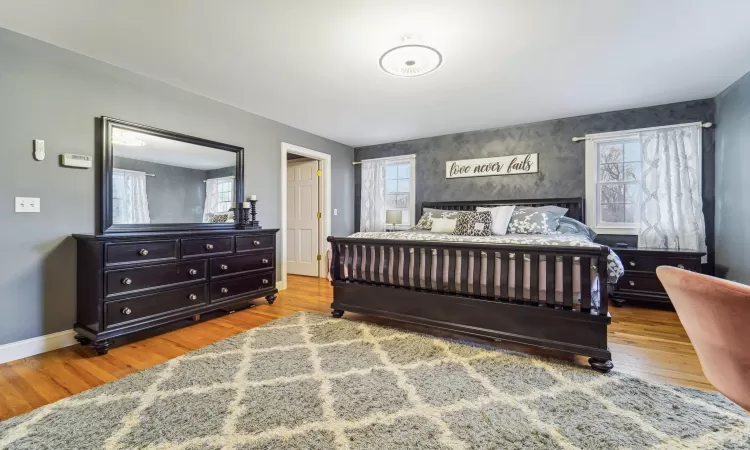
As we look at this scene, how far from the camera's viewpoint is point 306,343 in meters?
2.44

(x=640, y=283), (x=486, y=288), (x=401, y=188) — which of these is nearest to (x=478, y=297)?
(x=486, y=288)

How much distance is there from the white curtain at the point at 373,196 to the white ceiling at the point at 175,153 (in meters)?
2.38

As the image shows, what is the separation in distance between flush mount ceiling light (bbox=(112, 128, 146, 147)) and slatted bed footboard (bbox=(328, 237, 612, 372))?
6.54 feet

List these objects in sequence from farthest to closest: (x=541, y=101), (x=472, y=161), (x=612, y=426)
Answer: (x=472, y=161), (x=541, y=101), (x=612, y=426)

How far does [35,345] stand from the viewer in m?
2.28

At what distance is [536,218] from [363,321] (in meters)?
2.28

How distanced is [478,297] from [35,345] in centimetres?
332

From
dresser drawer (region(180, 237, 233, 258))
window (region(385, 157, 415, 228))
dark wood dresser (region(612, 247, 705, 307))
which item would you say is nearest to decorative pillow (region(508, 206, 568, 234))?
dark wood dresser (region(612, 247, 705, 307))

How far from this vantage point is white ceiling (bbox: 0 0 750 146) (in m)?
1.96

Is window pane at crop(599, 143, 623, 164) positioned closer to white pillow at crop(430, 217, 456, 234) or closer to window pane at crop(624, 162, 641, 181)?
window pane at crop(624, 162, 641, 181)

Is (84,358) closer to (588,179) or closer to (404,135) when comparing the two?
(404,135)

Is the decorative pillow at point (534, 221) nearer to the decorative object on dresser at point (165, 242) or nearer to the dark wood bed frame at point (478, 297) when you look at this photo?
the dark wood bed frame at point (478, 297)

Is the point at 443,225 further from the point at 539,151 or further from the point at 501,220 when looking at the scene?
the point at 539,151

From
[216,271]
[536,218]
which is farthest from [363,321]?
[536,218]
